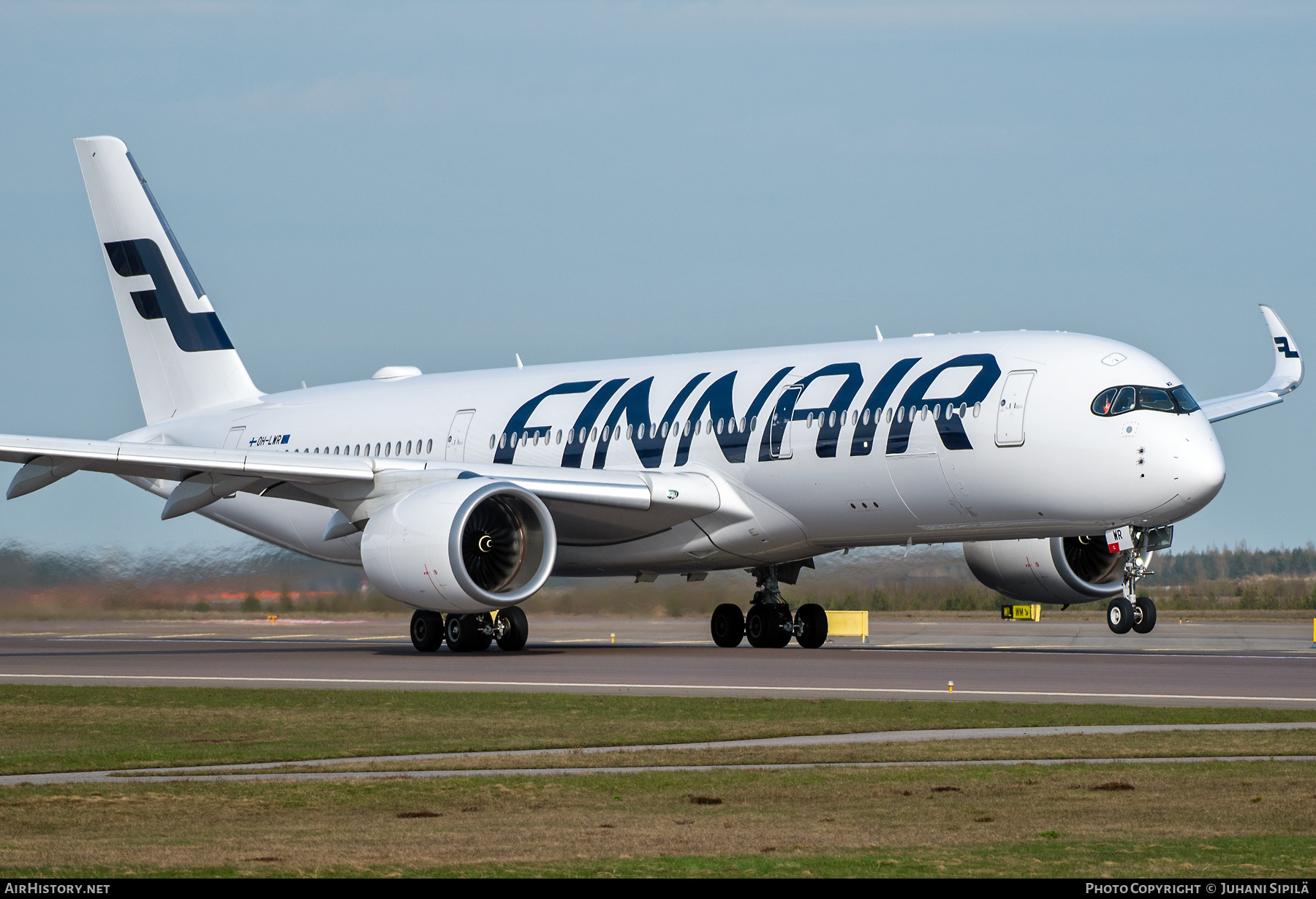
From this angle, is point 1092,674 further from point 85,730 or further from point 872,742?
point 85,730

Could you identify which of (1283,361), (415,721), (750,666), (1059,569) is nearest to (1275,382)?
(1283,361)

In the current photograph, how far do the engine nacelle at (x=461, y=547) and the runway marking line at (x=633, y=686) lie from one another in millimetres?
3445

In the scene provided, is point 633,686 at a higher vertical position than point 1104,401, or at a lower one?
lower

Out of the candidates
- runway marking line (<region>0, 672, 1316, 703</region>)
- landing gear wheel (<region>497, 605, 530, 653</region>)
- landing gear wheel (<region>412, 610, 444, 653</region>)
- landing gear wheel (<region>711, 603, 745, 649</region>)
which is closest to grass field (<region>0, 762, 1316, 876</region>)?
runway marking line (<region>0, 672, 1316, 703</region>)

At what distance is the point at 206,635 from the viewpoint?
40.7 metres

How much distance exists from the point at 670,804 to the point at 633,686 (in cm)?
933

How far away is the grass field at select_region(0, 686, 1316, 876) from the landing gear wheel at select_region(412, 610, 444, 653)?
11.5 m

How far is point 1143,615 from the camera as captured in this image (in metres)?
24.1

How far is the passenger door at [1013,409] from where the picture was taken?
82.9 feet

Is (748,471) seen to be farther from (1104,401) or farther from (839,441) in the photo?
(1104,401)

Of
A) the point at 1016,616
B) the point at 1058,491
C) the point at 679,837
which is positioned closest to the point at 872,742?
the point at 679,837

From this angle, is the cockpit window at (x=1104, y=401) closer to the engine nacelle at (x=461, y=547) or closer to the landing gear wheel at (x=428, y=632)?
the engine nacelle at (x=461, y=547)

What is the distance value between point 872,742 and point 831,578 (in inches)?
712

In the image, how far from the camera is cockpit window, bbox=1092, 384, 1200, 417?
24906mm
